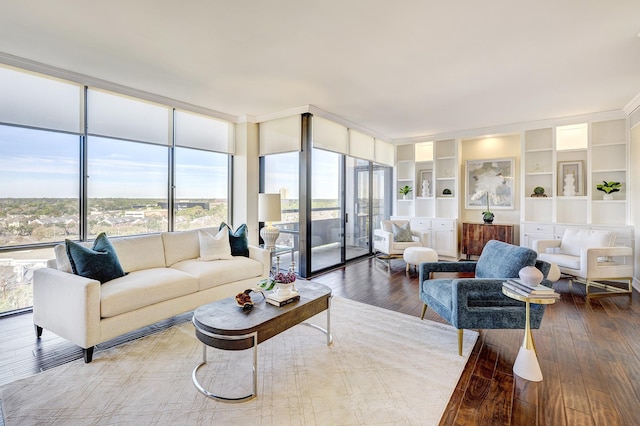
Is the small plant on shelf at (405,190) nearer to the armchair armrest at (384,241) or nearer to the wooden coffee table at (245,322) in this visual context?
the armchair armrest at (384,241)

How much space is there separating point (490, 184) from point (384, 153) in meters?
2.29

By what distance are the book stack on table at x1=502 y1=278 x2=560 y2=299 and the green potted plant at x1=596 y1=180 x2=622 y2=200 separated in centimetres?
400

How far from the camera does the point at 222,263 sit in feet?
12.1

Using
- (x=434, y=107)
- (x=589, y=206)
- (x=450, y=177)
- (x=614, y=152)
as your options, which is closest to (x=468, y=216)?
(x=450, y=177)

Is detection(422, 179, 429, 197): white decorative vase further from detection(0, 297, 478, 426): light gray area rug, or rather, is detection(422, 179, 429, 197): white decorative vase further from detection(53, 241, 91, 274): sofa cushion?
detection(53, 241, 91, 274): sofa cushion

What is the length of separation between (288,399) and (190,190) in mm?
3747

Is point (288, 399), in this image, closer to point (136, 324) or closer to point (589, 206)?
point (136, 324)

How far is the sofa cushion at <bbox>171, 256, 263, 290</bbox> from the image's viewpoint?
10.9 ft

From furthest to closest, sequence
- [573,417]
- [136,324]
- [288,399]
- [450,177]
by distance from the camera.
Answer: [450,177] → [136,324] → [288,399] → [573,417]

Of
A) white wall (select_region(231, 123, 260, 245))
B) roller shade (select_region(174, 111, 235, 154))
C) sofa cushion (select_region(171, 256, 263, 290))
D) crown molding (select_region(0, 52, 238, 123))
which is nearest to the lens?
crown molding (select_region(0, 52, 238, 123))

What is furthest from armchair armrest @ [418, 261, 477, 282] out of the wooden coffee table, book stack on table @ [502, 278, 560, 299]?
the wooden coffee table

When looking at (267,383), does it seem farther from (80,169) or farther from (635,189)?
(635,189)

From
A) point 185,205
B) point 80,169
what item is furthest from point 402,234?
point 80,169

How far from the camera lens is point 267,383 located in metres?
2.14
